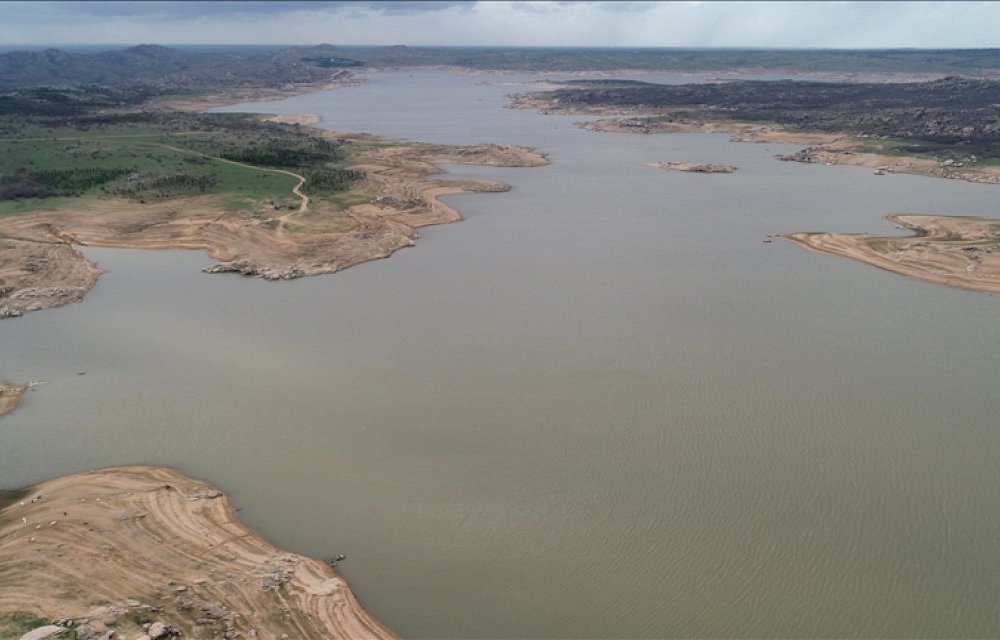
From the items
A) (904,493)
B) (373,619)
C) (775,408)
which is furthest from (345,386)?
(904,493)

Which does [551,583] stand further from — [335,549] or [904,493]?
[904,493]

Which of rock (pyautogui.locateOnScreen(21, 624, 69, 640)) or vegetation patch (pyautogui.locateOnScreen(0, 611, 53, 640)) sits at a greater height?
rock (pyautogui.locateOnScreen(21, 624, 69, 640))

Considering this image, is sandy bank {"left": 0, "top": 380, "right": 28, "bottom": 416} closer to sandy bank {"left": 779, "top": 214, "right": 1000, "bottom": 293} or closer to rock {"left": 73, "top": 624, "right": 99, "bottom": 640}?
rock {"left": 73, "top": 624, "right": 99, "bottom": 640}

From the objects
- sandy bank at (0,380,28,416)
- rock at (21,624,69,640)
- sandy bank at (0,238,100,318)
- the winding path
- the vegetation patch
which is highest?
the winding path

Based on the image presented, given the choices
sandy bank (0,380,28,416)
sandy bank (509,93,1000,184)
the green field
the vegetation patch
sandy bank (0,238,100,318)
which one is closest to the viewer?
the vegetation patch

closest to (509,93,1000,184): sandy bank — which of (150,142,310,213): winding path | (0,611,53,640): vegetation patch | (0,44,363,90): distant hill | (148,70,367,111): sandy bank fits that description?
(150,142,310,213): winding path

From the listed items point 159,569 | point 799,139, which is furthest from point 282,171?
point 799,139
